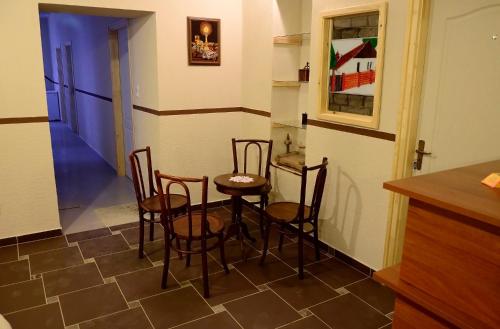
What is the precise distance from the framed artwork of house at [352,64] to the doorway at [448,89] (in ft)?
0.87

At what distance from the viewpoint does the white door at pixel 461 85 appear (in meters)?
2.13

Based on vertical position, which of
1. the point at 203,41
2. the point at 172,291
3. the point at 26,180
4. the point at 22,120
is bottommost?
the point at 172,291

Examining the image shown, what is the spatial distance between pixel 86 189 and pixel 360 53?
3664mm

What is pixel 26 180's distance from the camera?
11.3 feet

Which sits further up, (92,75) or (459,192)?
(92,75)

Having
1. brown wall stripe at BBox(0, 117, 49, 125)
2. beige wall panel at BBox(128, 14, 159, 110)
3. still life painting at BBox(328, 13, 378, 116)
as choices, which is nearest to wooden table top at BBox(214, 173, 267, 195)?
still life painting at BBox(328, 13, 378, 116)

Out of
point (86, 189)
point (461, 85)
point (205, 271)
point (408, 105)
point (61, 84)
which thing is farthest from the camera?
point (61, 84)

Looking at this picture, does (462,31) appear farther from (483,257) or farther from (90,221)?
(90,221)

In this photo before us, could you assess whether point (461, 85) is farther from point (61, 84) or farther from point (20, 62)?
point (61, 84)

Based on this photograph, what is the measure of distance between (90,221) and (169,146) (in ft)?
3.52

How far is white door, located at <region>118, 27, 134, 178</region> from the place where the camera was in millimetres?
4831

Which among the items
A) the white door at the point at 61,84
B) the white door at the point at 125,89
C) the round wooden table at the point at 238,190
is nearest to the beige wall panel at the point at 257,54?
the round wooden table at the point at 238,190

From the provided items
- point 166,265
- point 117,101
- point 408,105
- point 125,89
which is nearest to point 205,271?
point 166,265

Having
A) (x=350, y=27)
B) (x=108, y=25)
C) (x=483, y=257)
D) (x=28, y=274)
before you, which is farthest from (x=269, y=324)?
(x=108, y=25)
